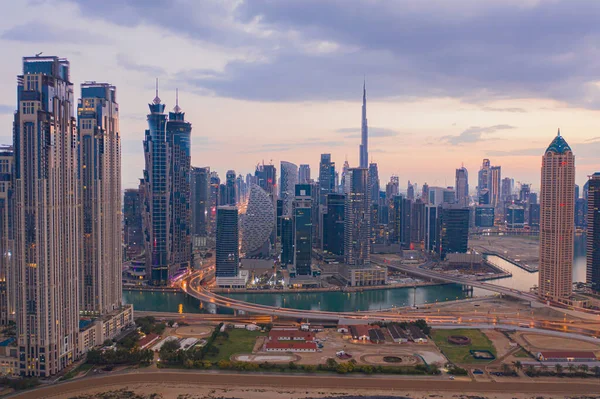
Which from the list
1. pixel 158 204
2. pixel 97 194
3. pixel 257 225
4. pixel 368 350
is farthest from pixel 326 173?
pixel 368 350

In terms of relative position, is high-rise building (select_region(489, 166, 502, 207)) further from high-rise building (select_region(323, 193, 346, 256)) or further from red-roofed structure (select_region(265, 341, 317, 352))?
red-roofed structure (select_region(265, 341, 317, 352))

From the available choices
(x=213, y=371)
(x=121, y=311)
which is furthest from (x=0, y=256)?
(x=213, y=371)

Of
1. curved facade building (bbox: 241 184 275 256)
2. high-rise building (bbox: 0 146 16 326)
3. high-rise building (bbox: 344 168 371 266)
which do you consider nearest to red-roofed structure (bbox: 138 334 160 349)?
high-rise building (bbox: 0 146 16 326)

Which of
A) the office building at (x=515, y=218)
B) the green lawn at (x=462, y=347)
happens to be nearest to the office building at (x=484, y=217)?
the office building at (x=515, y=218)

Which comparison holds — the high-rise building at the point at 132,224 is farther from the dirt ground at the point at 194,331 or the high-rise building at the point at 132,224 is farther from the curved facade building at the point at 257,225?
the dirt ground at the point at 194,331

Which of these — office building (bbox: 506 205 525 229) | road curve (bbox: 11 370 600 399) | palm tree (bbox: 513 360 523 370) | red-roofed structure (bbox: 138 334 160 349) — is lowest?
road curve (bbox: 11 370 600 399)
